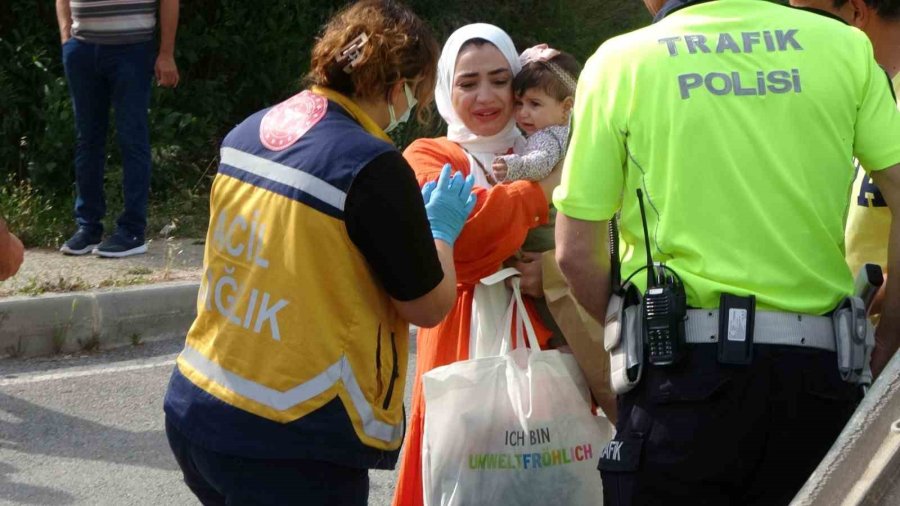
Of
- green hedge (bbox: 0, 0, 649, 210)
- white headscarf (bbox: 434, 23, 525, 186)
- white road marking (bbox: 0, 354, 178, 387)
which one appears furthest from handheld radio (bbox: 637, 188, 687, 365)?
green hedge (bbox: 0, 0, 649, 210)

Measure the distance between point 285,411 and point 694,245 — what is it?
84cm

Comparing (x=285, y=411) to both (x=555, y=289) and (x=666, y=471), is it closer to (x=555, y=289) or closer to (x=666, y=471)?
(x=666, y=471)

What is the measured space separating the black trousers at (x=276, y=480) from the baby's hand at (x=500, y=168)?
3.63 feet

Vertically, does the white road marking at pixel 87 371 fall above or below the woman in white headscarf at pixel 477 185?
below

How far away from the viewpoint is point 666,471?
2.53 metres

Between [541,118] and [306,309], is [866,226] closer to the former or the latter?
[541,118]

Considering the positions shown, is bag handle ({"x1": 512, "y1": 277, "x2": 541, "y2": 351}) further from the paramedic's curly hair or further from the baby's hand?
the paramedic's curly hair

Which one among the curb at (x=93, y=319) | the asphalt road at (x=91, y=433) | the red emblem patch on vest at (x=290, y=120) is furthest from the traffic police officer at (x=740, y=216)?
the curb at (x=93, y=319)

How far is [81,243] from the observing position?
302 inches

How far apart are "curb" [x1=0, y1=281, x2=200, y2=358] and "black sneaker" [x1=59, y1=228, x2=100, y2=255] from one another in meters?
0.93

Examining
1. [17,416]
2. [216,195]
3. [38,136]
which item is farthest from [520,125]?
[38,136]

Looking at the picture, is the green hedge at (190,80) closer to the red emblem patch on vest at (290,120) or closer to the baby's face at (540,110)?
the baby's face at (540,110)

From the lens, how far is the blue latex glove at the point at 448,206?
3092 millimetres

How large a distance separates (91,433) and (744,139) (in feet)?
11.6
